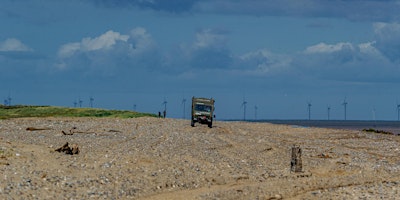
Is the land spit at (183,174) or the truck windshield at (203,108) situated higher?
the truck windshield at (203,108)

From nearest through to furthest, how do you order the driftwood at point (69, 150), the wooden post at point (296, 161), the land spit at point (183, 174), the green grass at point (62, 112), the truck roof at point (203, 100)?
1. the land spit at point (183, 174)
2. the wooden post at point (296, 161)
3. the driftwood at point (69, 150)
4. the truck roof at point (203, 100)
5. the green grass at point (62, 112)

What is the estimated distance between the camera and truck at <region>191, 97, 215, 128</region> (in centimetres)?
7438

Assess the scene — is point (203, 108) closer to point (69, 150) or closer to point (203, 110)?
point (203, 110)

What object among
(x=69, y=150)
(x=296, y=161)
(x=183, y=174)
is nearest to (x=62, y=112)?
(x=69, y=150)

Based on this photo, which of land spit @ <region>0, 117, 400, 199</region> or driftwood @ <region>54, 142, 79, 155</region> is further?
driftwood @ <region>54, 142, 79, 155</region>

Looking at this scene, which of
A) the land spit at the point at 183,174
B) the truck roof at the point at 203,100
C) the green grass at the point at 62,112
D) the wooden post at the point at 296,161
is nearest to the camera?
the land spit at the point at 183,174

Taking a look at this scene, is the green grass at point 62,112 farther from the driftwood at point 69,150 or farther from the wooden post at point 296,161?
the wooden post at point 296,161

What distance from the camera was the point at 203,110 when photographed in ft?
247

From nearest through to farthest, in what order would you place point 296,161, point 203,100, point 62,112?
point 296,161
point 203,100
point 62,112

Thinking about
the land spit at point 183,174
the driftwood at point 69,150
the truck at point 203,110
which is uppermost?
the truck at point 203,110

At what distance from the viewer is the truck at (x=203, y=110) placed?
74375 millimetres

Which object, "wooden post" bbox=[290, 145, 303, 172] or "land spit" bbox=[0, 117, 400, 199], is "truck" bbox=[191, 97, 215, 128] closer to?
"land spit" bbox=[0, 117, 400, 199]

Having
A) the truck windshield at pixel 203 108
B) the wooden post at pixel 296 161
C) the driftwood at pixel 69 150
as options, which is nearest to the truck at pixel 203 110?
the truck windshield at pixel 203 108

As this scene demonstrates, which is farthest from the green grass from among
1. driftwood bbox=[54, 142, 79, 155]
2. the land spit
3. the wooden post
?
the wooden post
